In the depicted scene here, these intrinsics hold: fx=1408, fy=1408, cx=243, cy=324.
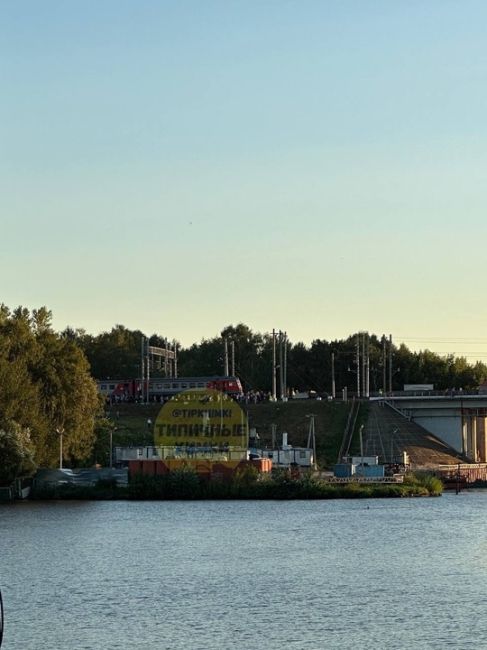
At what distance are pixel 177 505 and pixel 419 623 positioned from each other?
58013 millimetres

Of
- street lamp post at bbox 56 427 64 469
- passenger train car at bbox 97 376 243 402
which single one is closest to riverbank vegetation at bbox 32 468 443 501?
street lamp post at bbox 56 427 64 469

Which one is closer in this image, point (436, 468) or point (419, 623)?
point (419, 623)

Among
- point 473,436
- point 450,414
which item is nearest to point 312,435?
point 450,414

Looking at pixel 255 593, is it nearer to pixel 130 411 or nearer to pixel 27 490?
pixel 27 490

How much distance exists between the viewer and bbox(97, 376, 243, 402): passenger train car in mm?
181500

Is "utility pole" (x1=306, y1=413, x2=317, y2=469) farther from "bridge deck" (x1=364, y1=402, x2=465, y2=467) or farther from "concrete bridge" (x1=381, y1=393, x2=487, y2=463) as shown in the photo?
"concrete bridge" (x1=381, y1=393, x2=487, y2=463)

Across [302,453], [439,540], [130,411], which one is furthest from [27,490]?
[130,411]

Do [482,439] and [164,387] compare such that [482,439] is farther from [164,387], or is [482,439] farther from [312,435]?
[164,387]

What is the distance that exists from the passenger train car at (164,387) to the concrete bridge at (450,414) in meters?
22.6

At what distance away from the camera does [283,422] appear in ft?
538

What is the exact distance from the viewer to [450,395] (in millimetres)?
165000

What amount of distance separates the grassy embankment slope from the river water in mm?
49028

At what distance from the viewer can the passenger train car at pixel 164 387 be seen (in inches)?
7146

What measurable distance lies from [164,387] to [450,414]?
4097cm
